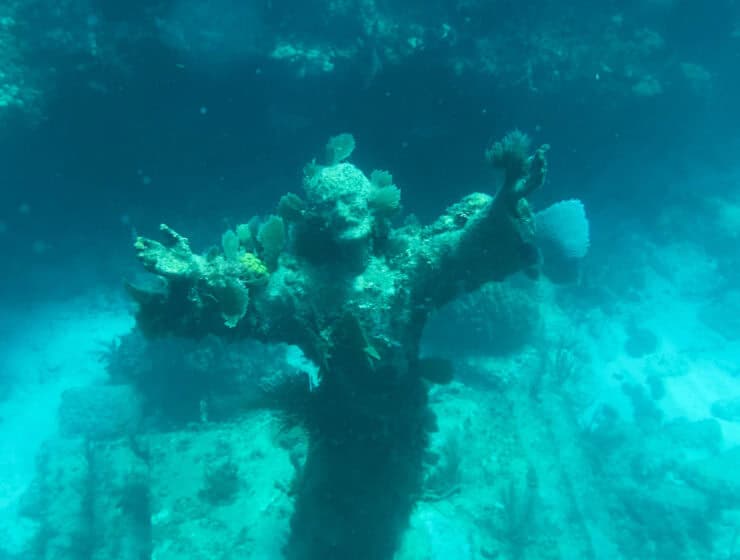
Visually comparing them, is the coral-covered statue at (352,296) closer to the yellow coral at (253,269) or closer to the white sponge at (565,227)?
the yellow coral at (253,269)

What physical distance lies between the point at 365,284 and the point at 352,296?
0.61 feet

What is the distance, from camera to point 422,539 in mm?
6223

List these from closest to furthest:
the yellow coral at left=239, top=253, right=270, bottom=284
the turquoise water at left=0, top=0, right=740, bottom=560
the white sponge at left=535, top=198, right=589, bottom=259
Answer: the yellow coral at left=239, top=253, right=270, bottom=284 → the turquoise water at left=0, top=0, right=740, bottom=560 → the white sponge at left=535, top=198, right=589, bottom=259

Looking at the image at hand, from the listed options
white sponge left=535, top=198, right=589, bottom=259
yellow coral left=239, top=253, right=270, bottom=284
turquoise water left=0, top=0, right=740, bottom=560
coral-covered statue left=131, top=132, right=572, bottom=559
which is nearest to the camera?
coral-covered statue left=131, top=132, right=572, bottom=559

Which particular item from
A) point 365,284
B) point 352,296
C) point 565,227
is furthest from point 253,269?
point 565,227

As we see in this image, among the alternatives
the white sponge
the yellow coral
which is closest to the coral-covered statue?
the yellow coral

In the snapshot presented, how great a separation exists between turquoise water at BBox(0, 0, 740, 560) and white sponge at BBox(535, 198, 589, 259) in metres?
0.06

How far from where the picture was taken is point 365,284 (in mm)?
4926

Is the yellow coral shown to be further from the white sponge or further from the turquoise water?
the white sponge

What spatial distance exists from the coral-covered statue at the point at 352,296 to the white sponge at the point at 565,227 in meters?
4.88

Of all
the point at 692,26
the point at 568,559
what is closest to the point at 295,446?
the point at 568,559

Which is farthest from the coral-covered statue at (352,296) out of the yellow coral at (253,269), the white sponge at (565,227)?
the white sponge at (565,227)

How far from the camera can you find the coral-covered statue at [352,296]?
437cm

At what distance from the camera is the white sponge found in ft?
32.0
